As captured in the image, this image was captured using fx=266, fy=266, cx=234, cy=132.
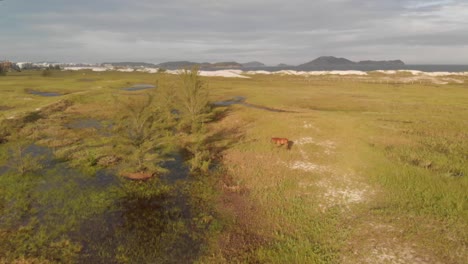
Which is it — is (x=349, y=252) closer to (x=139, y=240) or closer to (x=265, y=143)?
(x=139, y=240)

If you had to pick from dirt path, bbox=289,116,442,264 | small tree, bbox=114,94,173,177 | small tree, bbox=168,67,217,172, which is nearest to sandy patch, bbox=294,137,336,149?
dirt path, bbox=289,116,442,264

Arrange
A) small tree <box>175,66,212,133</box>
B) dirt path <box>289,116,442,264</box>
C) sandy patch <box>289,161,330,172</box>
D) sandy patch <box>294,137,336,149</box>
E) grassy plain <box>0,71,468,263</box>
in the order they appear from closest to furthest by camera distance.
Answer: dirt path <box>289,116,442,264</box> → grassy plain <box>0,71,468,263</box> → sandy patch <box>289,161,330,172</box> → sandy patch <box>294,137,336,149</box> → small tree <box>175,66,212,133</box>

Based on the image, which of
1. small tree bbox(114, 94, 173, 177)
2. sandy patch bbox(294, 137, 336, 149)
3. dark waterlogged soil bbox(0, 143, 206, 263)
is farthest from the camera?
sandy patch bbox(294, 137, 336, 149)

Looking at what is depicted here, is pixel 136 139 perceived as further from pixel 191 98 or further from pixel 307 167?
pixel 307 167

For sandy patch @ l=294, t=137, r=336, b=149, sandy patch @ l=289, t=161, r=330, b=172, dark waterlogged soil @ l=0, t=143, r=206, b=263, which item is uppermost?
sandy patch @ l=294, t=137, r=336, b=149

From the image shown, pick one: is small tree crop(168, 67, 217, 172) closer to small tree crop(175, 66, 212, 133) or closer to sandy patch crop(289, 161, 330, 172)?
small tree crop(175, 66, 212, 133)

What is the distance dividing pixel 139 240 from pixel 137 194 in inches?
221

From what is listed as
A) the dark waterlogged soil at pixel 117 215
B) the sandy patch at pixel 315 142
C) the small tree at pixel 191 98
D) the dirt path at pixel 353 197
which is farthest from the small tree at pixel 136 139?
the sandy patch at pixel 315 142

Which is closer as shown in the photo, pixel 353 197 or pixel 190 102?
pixel 353 197

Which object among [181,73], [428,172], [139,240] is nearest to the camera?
[139,240]

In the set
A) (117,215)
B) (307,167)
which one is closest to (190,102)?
(307,167)

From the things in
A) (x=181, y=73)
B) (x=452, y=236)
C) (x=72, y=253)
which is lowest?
(x=72, y=253)

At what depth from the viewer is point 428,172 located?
65.8ft

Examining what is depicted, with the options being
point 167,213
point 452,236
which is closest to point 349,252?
point 452,236
